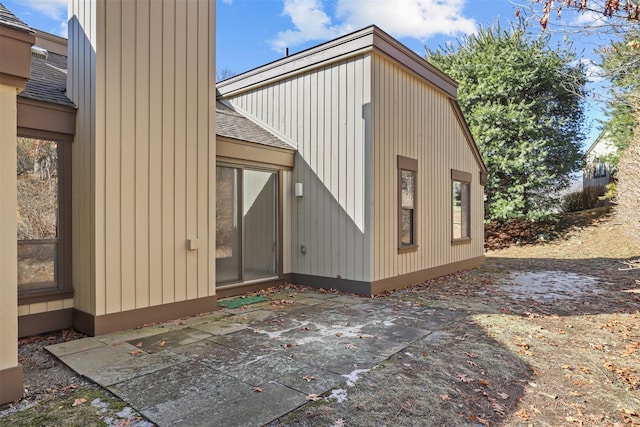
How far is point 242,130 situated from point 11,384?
5.21m

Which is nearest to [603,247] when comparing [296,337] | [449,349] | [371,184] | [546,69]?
[546,69]

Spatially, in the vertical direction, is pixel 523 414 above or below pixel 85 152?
below

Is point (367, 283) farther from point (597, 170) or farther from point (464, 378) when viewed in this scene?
point (597, 170)

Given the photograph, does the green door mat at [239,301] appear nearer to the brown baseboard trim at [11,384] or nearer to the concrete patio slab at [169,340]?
the concrete patio slab at [169,340]

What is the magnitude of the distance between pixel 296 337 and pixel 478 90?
1295cm

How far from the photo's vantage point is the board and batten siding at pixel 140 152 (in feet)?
14.0

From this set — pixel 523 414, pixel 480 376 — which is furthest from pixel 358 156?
pixel 523 414

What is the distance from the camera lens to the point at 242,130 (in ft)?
23.4

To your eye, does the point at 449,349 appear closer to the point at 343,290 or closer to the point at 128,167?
the point at 343,290

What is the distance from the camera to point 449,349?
3924mm

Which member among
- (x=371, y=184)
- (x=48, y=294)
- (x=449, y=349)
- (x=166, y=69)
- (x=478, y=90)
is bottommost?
(x=449, y=349)

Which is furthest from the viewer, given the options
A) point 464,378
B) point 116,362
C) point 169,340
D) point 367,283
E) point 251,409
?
point 367,283

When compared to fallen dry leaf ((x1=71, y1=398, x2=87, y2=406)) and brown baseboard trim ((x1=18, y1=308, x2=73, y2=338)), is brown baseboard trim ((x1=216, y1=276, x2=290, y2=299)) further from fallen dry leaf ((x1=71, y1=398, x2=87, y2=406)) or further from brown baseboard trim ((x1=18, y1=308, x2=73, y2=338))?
fallen dry leaf ((x1=71, y1=398, x2=87, y2=406))

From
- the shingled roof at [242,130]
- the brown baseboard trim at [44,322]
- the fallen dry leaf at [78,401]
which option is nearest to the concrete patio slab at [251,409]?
the fallen dry leaf at [78,401]
